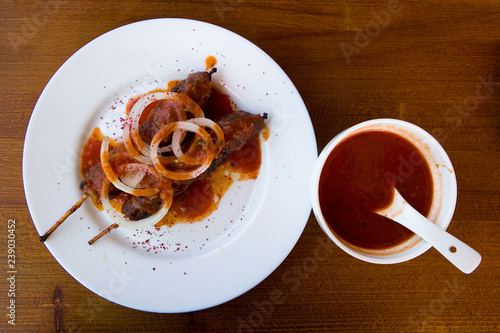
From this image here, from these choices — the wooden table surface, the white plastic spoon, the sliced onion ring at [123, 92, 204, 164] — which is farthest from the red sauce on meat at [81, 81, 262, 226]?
the white plastic spoon

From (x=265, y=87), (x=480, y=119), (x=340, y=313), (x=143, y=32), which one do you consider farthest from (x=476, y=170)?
(x=143, y=32)

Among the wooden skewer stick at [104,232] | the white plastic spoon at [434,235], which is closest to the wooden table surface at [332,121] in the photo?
the wooden skewer stick at [104,232]

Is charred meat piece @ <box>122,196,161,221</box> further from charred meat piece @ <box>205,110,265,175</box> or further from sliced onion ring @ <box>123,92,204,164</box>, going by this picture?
charred meat piece @ <box>205,110,265,175</box>

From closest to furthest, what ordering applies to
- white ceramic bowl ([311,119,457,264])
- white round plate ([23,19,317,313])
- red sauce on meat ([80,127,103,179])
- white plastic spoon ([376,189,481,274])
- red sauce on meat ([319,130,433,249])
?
1. white plastic spoon ([376,189,481,274])
2. white ceramic bowl ([311,119,457,264])
3. red sauce on meat ([319,130,433,249])
4. white round plate ([23,19,317,313])
5. red sauce on meat ([80,127,103,179])

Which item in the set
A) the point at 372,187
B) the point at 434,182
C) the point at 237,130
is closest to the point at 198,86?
the point at 237,130

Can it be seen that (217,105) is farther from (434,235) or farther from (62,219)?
(434,235)
